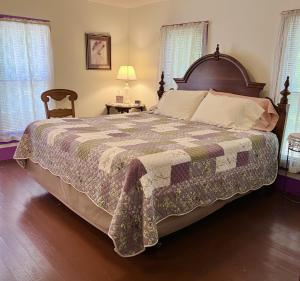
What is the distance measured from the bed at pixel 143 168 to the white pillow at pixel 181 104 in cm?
32

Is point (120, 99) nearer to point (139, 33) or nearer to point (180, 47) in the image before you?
point (139, 33)

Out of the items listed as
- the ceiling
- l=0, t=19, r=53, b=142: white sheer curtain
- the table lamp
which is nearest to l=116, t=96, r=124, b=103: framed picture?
the table lamp

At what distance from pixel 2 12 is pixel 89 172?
2800 mm

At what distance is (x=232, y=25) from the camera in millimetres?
3465

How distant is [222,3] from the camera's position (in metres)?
3.52

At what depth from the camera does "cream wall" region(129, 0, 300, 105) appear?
3152mm

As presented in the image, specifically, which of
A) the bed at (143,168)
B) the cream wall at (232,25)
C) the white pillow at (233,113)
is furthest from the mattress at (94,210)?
the cream wall at (232,25)

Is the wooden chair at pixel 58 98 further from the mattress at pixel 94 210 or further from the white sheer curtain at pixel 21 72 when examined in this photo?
the mattress at pixel 94 210

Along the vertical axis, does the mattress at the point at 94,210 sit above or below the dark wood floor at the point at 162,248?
above

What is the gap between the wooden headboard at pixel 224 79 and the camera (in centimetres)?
293

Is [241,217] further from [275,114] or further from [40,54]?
[40,54]

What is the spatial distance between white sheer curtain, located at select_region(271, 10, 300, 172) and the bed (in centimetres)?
20

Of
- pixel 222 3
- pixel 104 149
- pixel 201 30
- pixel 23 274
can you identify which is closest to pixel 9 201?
pixel 23 274

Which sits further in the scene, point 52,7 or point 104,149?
point 52,7
